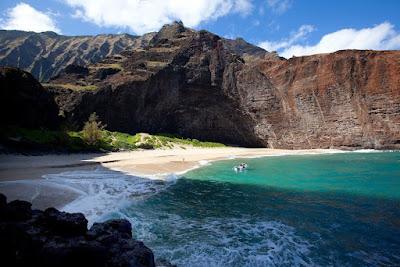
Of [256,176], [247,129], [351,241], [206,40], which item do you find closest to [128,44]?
[206,40]

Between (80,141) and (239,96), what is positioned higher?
(239,96)

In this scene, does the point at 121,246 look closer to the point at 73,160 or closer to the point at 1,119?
the point at 73,160

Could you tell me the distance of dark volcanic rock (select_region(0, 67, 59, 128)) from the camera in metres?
46.4

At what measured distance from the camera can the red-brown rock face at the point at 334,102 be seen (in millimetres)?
59281

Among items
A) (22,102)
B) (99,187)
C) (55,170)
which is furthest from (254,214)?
(22,102)

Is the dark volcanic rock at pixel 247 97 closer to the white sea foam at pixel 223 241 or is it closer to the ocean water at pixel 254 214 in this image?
the ocean water at pixel 254 214

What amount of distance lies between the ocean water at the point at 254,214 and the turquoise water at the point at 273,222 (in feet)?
0.13

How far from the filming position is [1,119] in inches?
1786

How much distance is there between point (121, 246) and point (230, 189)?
56.0 ft

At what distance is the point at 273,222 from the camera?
16.5 metres

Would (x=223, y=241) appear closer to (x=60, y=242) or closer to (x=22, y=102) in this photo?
(x=60, y=242)

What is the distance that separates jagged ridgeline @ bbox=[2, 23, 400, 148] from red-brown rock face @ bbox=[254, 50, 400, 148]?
168 mm

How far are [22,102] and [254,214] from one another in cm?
4262

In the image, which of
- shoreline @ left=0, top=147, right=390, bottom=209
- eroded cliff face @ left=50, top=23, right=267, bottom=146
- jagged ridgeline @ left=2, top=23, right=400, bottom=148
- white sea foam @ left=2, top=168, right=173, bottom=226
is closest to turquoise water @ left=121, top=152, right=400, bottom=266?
white sea foam @ left=2, top=168, right=173, bottom=226
